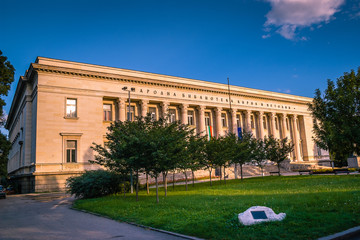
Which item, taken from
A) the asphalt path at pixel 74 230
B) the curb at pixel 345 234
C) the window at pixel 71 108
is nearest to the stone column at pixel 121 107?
the window at pixel 71 108

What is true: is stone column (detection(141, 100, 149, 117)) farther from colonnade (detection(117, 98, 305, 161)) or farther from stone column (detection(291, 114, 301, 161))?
stone column (detection(291, 114, 301, 161))

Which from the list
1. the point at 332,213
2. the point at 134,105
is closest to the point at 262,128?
the point at 134,105

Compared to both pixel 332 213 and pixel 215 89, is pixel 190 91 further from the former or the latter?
pixel 332 213

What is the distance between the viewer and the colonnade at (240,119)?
4853 cm

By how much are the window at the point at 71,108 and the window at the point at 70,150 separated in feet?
12.1

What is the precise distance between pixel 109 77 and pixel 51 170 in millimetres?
15484

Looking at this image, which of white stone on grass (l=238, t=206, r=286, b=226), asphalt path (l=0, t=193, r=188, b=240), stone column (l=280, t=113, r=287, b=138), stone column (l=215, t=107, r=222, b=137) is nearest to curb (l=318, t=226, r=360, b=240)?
white stone on grass (l=238, t=206, r=286, b=226)

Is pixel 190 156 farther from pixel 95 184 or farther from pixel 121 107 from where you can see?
pixel 121 107

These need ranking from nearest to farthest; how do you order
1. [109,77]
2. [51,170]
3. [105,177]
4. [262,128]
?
[105,177] → [51,170] → [109,77] → [262,128]

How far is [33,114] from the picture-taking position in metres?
40.2

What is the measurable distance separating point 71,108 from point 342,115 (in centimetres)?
3307

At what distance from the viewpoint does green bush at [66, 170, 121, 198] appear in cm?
2316

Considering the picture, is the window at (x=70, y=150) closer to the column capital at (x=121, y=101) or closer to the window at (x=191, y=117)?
the column capital at (x=121, y=101)

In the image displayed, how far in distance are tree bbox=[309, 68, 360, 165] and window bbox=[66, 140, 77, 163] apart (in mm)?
30118
